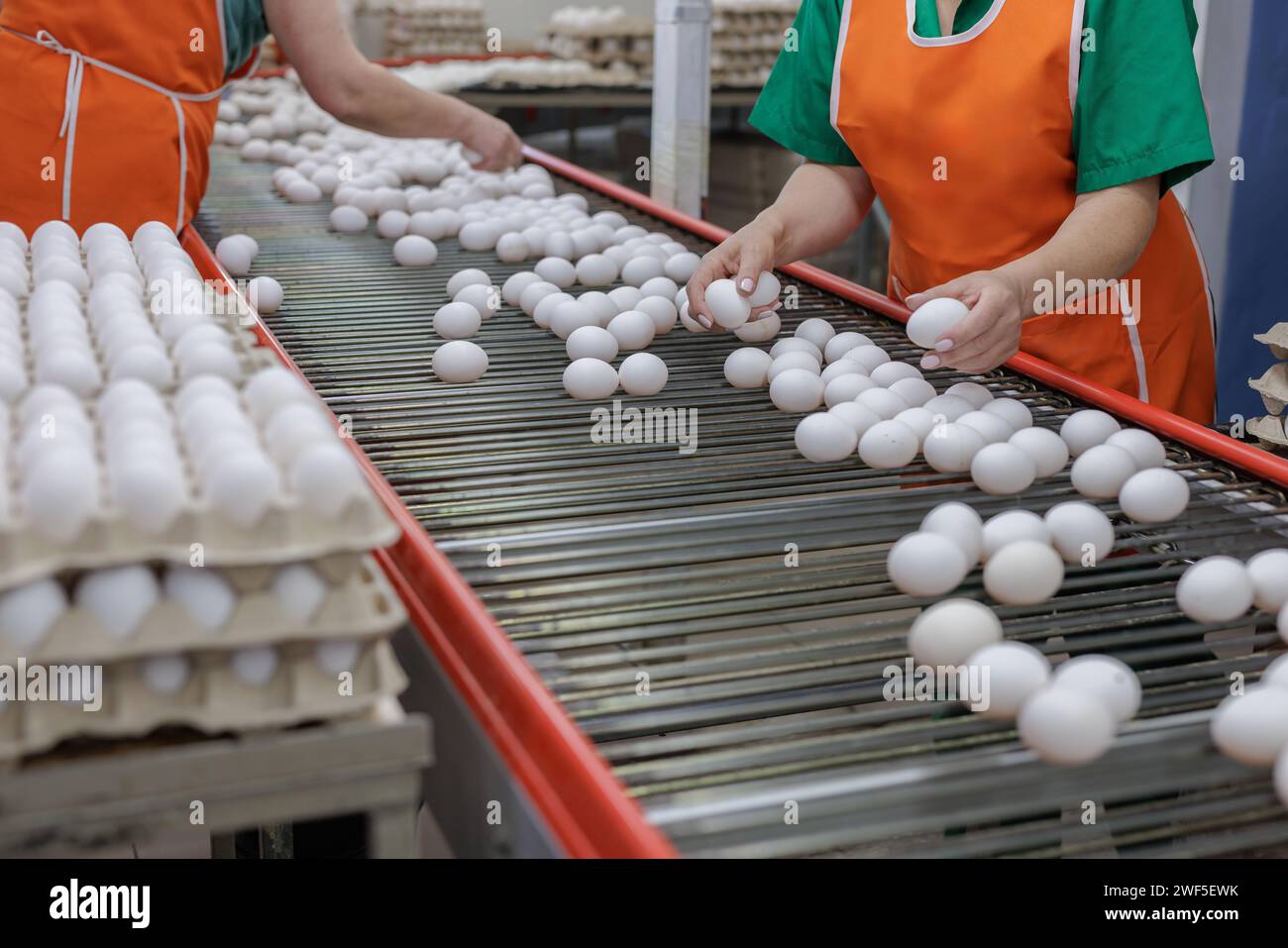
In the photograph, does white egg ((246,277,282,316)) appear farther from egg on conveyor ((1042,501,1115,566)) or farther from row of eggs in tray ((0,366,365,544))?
egg on conveyor ((1042,501,1115,566))

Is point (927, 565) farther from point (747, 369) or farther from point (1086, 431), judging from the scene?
point (747, 369)

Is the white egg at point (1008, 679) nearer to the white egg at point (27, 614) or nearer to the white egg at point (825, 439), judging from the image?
the white egg at point (825, 439)

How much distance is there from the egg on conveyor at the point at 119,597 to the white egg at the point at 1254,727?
2.54 feet

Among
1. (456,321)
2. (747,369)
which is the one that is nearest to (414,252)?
(456,321)

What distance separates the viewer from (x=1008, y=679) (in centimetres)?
98

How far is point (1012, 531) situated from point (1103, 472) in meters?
0.22

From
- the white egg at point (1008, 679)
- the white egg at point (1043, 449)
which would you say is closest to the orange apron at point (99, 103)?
the white egg at point (1043, 449)

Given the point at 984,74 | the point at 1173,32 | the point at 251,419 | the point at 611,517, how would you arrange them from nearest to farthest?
the point at 251,419, the point at 611,517, the point at 1173,32, the point at 984,74

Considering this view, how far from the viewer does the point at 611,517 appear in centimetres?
132

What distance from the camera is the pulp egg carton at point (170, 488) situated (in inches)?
31.0

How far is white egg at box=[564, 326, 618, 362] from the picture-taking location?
1.75m

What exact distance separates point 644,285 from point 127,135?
942 millimetres
